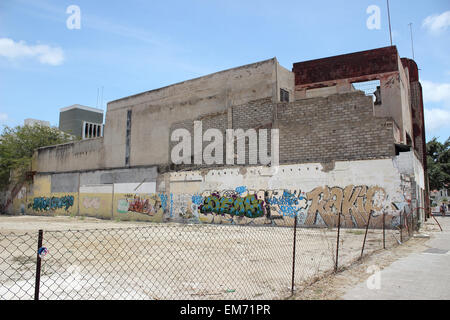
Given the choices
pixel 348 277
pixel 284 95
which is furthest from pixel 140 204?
pixel 348 277

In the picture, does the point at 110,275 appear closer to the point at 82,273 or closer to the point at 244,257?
the point at 82,273

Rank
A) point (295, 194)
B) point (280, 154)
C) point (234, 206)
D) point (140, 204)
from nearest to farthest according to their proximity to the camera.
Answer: point (295, 194)
point (280, 154)
point (234, 206)
point (140, 204)

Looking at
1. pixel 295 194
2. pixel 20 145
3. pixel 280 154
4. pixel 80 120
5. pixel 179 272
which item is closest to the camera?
pixel 179 272

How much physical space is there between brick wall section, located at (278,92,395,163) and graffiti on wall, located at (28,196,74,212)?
21.3 m

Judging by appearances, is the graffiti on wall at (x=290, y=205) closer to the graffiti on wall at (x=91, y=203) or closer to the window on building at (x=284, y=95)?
the window on building at (x=284, y=95)

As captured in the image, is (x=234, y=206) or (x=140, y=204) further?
(x=140, y=204)

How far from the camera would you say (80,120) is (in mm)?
58906

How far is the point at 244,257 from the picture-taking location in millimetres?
8336

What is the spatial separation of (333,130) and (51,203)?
26841mm

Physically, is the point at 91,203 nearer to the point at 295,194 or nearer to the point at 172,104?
the point at 172,104

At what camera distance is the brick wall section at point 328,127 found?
1603cm

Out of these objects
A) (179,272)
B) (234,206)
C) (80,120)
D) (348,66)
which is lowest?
(179,272)

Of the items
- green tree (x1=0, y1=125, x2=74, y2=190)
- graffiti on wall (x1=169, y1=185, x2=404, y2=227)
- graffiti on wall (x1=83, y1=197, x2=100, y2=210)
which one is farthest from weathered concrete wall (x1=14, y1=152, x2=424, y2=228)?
green tree (x1=0, y1=125, x2=74, y2=190)

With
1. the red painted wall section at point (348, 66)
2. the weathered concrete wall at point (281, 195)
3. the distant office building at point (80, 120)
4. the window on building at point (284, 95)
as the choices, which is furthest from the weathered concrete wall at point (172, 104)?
the distant office building at point (80, 120)
